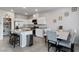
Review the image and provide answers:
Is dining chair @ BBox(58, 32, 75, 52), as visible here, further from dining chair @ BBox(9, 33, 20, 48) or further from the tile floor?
dining chair @ BBox(9, 33, 20, 48)

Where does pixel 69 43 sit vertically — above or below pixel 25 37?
below

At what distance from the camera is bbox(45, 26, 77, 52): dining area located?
2014 millimetres

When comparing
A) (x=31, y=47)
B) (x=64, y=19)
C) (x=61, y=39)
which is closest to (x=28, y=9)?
(x=64, y=19)

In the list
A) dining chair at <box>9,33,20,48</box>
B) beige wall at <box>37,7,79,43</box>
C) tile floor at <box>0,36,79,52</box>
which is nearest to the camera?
beige wall at <box>37,7,79,43</box>

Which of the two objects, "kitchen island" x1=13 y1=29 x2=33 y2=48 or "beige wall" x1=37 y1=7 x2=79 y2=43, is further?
"kitchen island" x1=13 y1=29 x2=33 y2=48

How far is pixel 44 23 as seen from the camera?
2.14m

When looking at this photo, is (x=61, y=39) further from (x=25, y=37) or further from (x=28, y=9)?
(x=28, y=9)

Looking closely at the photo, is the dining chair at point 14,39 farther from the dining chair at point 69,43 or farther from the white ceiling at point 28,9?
the dining chair at point 69,43

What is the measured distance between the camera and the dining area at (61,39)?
2014 mm

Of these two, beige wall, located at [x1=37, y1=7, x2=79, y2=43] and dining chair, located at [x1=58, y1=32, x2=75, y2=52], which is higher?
beige wall, located at [x1=37, y1=7, x2=79, y2=43]

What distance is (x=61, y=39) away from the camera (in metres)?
2.20

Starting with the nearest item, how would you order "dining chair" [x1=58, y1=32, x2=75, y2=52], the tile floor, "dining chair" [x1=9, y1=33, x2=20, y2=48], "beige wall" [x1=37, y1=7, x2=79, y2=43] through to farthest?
"beige wall" [x1=37, y1=7, x2=79, y2=43]
"dining chair" [x1=58, y1=32, x2=75, y2=52]
the tile floor
"dining chair" [x1=9, y1=33, x2=20, y2=48]

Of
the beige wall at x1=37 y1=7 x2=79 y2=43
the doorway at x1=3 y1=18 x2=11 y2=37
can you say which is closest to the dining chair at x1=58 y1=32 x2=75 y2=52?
the beige wall at x1=37 y1=7 x2=79 y2=43
